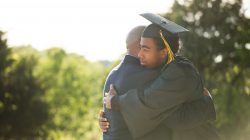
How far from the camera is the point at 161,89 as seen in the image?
178 inches

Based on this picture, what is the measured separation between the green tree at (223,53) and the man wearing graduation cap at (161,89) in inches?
1325

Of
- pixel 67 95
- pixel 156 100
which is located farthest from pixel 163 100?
pixel 67 95

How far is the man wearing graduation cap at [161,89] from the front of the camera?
179 inches

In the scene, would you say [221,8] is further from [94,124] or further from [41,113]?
[94,124]

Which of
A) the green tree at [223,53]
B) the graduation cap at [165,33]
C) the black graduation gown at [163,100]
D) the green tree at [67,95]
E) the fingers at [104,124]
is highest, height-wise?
the graduation cap at [165,33]

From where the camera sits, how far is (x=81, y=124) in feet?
193

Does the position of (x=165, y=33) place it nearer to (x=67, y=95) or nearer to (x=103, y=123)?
(x=103, y=123)

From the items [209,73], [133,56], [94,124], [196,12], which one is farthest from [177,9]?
[133,56]

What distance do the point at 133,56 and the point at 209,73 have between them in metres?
36.0

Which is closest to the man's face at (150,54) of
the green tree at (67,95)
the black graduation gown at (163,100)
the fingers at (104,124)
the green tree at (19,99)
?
the black graduation gown at (163,100)

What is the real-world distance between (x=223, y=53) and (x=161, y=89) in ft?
121

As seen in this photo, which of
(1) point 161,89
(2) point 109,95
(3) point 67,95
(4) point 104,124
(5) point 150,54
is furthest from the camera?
(3) point 67,95

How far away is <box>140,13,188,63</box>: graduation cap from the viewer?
4629 millimetres

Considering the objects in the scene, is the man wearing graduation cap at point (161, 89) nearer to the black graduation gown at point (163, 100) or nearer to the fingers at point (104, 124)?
the black graduation gown at point (163, 100)
